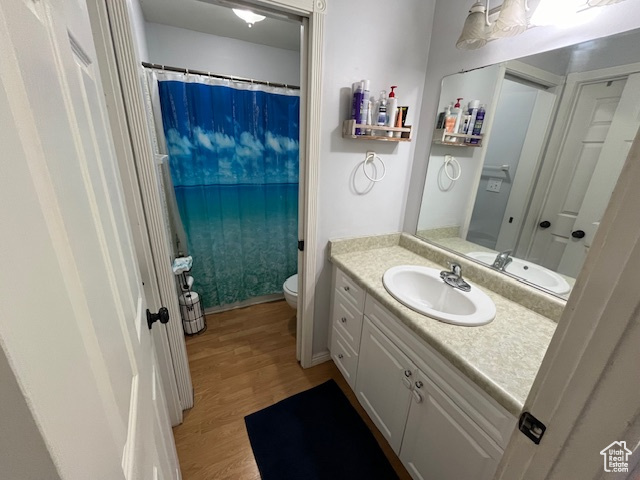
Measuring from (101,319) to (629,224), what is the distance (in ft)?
2.43

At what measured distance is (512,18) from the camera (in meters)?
0.98

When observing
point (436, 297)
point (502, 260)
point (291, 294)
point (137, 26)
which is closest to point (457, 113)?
point (502, 260)

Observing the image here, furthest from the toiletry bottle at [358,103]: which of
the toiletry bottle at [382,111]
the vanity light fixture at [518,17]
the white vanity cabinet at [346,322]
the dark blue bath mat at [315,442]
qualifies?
the dark blue bath mat at [315,442]

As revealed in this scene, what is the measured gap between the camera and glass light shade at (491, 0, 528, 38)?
3.16ft

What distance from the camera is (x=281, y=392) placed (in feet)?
5.19

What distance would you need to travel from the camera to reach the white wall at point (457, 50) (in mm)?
846

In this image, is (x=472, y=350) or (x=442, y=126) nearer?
(x=472, y=350)

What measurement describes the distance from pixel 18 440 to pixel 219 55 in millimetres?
2612

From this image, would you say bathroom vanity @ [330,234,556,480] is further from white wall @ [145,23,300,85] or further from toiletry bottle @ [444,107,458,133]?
white wall @ [145,23,300,85]

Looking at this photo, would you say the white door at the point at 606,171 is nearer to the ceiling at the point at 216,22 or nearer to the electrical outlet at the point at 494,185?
the electrical outlet at the point at 494,185

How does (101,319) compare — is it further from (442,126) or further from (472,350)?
(442,126)

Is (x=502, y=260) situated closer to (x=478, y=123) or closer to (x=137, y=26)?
(x=478, y=123)

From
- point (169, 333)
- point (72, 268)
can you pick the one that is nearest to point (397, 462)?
point (169, 333)

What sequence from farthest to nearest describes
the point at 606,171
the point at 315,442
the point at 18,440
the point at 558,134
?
the point at 315,442
the point at 558,134
the point at 606,171
the point at 18,440
